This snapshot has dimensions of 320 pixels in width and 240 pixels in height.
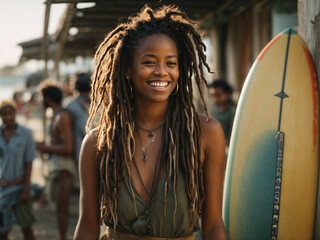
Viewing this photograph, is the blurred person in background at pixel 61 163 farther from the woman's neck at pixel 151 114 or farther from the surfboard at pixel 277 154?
the woman's neck at pixel 151 114

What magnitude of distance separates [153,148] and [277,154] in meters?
0.82

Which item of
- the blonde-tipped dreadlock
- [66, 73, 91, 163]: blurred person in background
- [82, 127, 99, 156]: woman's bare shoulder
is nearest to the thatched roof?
[66, 73, 91, 163]: blurred person in background

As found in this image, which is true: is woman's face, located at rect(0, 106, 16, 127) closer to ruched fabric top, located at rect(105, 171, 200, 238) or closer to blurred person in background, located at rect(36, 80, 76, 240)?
blurred person in background, located at rect(36, 80, 76, 240)

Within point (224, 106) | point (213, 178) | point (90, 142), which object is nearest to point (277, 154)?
point (213, 178)

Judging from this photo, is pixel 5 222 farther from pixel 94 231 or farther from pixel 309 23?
pixel 309 23

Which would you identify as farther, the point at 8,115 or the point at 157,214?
the point at 8,115

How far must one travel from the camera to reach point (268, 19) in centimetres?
753

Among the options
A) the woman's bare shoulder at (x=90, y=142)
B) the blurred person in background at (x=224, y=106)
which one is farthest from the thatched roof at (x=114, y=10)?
the woman's bare shoulder at (x=90, y=142)

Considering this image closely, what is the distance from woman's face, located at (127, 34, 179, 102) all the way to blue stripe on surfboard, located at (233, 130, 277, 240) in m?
0.81

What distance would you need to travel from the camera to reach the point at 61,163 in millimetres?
5266

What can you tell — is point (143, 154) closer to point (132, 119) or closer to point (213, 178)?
point (132, 119)

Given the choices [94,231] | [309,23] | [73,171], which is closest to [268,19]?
[73,171]

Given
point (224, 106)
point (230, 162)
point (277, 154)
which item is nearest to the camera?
point (277, 154)

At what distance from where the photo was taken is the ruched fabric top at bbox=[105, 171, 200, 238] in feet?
6.82
